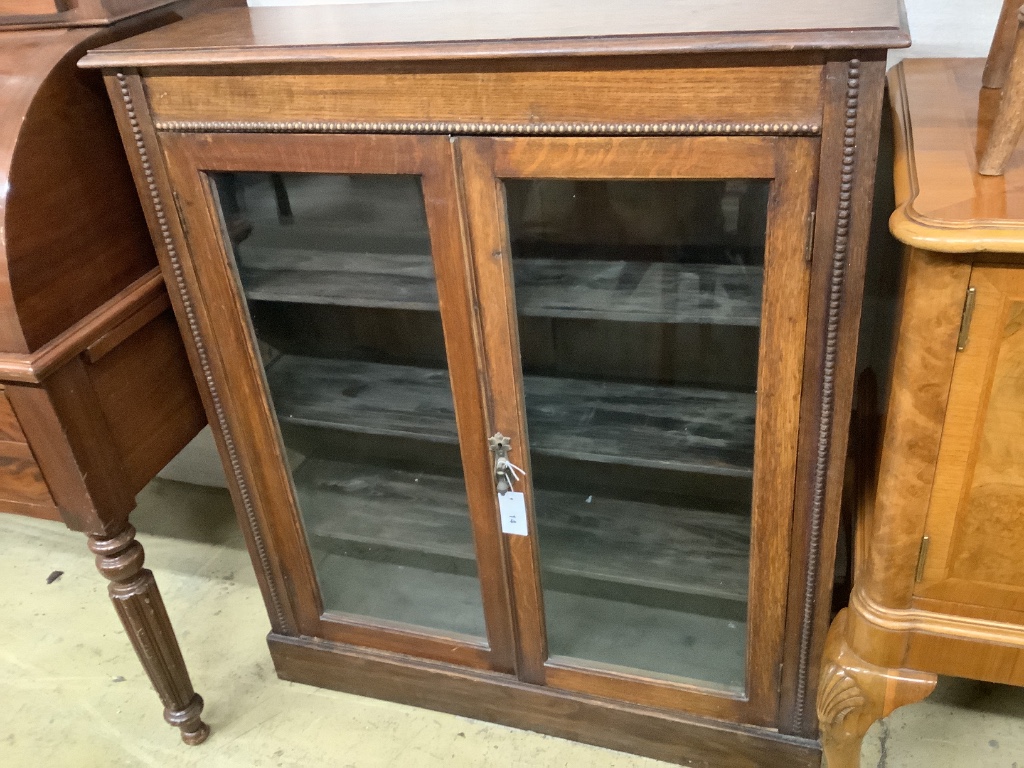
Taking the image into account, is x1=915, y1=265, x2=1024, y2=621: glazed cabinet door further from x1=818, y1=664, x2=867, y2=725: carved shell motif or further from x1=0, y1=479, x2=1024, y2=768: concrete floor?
x1=0, y1=479, x2=1024, y2=768: concrete floor

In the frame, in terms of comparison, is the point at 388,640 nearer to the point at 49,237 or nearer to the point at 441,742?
the point at 441,742

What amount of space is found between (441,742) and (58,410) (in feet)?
2.60

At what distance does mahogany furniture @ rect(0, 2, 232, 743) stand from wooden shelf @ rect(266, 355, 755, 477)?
0.20 m

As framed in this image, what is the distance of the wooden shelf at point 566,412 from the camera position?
3.49 feet

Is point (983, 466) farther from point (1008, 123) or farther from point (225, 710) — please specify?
point (225, 710)

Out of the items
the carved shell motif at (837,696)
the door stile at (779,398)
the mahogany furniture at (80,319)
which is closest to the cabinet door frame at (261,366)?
the mahogany furniture at (80,319)

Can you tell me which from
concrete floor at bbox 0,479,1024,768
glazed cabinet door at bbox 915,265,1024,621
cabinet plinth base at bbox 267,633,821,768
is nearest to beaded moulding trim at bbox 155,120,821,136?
glazed cabinet door at bbox 915,265,1024,621

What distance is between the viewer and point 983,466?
82 centimetres

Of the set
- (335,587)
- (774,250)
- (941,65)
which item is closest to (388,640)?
(335,587)

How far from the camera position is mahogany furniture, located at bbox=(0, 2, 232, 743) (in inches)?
39.6

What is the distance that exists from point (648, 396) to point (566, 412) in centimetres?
11

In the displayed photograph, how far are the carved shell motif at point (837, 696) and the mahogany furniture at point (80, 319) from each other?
3.12 feet

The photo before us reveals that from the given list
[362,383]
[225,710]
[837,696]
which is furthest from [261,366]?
[837,696]

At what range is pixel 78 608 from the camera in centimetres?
172
